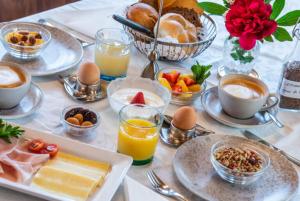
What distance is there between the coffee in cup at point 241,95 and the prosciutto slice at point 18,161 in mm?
489

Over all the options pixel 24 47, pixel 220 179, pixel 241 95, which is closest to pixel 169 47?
pixel 241 95

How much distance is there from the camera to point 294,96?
130 cm

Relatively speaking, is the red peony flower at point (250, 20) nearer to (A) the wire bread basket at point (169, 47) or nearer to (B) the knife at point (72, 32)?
(A) the wire bread basket at point (169, 47)

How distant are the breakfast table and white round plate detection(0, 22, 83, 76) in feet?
0.08

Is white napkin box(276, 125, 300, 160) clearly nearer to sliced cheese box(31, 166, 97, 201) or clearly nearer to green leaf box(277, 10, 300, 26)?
green leaf box(277, 10, 300, 26)

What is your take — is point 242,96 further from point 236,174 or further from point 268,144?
point 236,174

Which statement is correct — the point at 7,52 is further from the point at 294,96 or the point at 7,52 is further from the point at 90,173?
the point at 294,96

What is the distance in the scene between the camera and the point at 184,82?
4.21 feet

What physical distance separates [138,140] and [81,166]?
0.44 feet

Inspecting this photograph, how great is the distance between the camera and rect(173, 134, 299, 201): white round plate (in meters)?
0.96

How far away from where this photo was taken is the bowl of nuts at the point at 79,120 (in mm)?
1062

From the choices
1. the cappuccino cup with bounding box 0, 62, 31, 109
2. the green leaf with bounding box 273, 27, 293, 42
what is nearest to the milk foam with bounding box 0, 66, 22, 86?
the cappuccino cup with bounding box 0, 62, 31, 109

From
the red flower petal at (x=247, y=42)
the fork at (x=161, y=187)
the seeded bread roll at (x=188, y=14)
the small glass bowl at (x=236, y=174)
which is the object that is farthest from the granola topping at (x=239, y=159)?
the seeded bread roll at (x=188, y=14)

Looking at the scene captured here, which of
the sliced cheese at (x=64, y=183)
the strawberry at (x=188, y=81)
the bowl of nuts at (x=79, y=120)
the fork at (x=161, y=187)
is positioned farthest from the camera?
the strawberry at (x=188, y=81)
